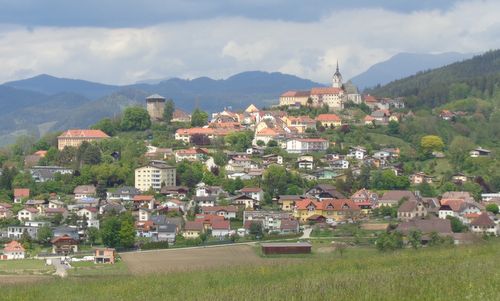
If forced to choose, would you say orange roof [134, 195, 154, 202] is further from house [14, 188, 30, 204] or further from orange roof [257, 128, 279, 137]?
orange roof [257, 128, 279, 137]

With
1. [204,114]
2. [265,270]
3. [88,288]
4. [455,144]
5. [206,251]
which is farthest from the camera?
[204,114]

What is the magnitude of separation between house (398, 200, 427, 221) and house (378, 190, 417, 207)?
4.31ft

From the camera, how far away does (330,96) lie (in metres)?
68.0

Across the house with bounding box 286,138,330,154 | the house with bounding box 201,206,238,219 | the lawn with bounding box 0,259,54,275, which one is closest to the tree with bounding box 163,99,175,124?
the house with bounding box 286,138,330,154

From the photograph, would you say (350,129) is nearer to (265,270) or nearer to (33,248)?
(33,248)

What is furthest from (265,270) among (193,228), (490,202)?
(490,202)

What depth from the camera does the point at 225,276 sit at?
2100 cm

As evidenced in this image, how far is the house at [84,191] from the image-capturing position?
44188 mm

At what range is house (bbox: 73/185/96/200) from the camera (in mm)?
44188

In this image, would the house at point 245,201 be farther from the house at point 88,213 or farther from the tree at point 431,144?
the tree at point 431,144

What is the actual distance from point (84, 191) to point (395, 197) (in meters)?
14.8

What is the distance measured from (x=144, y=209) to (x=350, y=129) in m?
21.3

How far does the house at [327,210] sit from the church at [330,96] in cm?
2617

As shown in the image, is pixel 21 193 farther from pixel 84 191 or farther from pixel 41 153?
pixel 41 153
